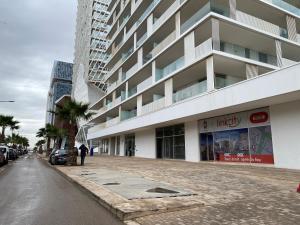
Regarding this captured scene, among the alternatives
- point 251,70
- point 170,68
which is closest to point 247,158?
point 251,70

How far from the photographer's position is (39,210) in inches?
244

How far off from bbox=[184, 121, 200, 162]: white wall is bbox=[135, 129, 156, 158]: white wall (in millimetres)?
7255

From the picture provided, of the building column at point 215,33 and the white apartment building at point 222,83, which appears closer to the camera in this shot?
the white apartment building at point 222,83

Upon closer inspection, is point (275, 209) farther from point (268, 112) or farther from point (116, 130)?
point (116, 130)

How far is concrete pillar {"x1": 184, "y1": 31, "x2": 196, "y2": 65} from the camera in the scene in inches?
873

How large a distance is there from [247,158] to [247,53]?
10917 mm

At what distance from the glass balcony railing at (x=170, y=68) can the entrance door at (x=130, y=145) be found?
1341 cm

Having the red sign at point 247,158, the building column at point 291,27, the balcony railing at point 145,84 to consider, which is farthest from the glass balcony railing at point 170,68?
the building column at point 291,27

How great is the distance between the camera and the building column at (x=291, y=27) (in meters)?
25.3

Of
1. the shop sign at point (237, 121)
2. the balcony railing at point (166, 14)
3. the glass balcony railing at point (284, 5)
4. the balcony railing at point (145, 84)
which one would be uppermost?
the balcony railing at point (166, 14)

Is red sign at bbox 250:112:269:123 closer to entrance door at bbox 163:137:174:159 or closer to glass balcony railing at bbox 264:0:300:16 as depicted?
entrance door at bbox 163:137:174:159

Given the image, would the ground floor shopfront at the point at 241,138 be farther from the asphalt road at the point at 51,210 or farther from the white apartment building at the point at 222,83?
the asphalt road at the point at 51,210

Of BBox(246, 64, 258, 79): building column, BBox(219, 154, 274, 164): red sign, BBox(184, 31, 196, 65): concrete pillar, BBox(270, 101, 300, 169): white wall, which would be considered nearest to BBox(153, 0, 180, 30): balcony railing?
BBox(184, 31, 196, 65): concrete pillar

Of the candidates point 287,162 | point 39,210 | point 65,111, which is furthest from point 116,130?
point 39,210
